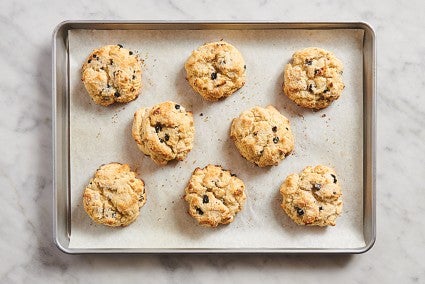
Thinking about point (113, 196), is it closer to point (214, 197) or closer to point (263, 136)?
point (214, 197)

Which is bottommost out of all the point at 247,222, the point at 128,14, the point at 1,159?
the point at 247,222

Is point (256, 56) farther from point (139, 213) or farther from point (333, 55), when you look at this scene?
point (139, 213)

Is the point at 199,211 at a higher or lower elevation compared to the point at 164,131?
lower

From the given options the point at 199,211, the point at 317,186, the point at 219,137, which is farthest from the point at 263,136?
the point at 199,211

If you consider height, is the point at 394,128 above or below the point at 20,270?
above

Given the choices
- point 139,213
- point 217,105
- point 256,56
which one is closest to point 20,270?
point 139,213

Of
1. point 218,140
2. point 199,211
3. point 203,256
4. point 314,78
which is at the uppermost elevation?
point 314,78

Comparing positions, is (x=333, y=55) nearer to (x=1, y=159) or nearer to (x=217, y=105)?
(x=217, y=105)
